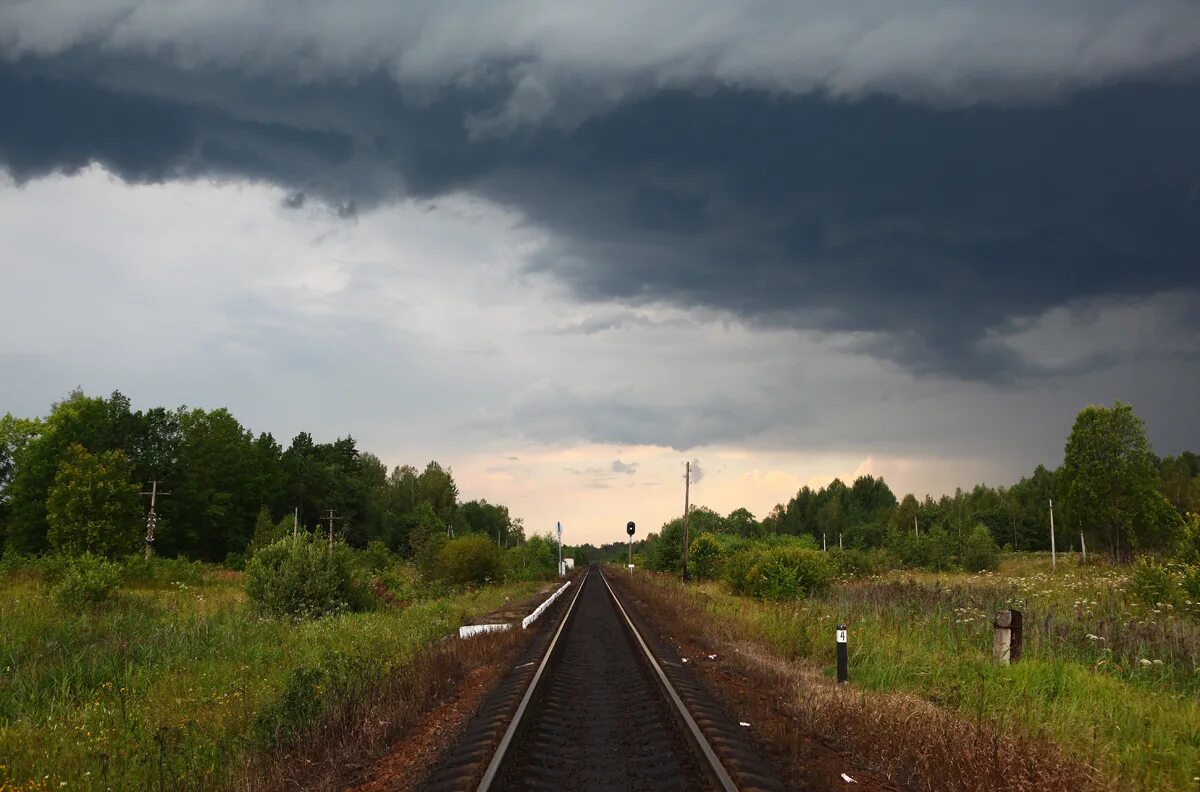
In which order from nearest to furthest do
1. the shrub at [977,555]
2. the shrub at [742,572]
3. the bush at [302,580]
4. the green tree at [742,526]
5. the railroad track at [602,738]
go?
1. the railroad track at [602,738]
2. the bush at [302,580]
3. the shrub at [742,572]
4. the shrub at [977,555]
5. the green tree at [742,526]

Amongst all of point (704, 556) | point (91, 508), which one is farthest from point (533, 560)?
point (91, 508)

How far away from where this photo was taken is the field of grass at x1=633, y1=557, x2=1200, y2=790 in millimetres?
8195

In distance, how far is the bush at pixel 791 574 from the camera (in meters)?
29.0

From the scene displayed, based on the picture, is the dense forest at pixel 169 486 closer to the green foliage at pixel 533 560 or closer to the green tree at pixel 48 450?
the green tree at pixel 48 450

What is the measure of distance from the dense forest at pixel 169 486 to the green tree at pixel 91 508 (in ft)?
0.32

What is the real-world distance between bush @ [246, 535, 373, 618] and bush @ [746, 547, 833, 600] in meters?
15.7

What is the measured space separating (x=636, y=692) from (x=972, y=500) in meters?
168

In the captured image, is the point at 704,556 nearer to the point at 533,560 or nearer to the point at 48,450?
the point at 533,560

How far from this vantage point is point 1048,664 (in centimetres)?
1209

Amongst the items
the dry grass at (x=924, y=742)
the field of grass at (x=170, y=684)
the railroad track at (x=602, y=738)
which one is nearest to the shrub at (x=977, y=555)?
the field of grass at (x=170, y=684)

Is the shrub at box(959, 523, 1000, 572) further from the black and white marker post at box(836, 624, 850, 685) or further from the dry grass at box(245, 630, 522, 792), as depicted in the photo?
the dry grass at box(245, 630, 522, 792)

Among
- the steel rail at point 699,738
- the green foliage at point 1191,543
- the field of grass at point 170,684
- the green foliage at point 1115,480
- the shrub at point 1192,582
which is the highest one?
the green foliage at point 1115,480

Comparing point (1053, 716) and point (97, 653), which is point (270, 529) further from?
point (1053, 716)

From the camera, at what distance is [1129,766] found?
24.3ft
